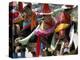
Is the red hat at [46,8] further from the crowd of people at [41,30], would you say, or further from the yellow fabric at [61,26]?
the yellow fabric at [61,26]

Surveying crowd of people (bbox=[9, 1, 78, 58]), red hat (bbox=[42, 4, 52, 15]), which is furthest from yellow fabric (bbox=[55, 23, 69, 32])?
red hat (bbox=[42, 4, 52, 15])

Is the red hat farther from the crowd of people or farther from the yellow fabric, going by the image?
the yellow fabric

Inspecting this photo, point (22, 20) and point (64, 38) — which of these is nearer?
point (22, 20)

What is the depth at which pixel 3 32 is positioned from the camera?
1433 millimetres

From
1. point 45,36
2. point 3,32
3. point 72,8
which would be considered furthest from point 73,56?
point 3,32

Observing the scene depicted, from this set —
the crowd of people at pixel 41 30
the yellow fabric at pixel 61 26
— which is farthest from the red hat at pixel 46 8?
the yellow fabric at pixel 61 26

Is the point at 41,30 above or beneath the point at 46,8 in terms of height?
beneath

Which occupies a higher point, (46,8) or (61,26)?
(46,8)

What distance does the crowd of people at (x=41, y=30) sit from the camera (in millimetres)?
1420

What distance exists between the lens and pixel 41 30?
1486 mm

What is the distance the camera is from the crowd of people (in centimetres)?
142

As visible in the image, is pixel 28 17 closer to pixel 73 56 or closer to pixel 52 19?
pixel 52 19

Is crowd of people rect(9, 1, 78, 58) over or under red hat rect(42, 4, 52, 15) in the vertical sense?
under

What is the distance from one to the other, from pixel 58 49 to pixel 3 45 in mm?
461
